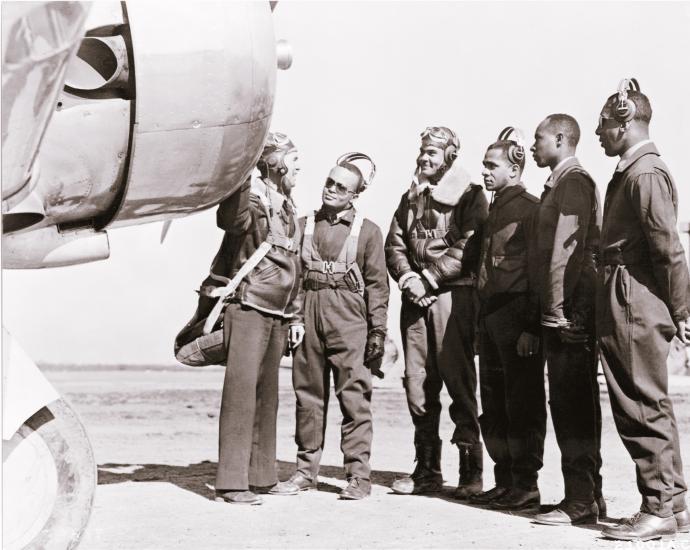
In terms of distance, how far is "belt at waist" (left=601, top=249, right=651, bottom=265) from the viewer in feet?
18.1

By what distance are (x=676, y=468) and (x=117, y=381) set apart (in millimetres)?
15388

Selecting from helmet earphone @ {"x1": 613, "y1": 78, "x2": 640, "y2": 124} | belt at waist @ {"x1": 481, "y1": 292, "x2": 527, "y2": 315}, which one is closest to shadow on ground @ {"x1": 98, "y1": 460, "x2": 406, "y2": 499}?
belt at waist @ {"x1": 481, "y1": 292, "x2": 527, "y2": 315}

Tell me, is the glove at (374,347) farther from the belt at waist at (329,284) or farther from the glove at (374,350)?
the belt at waist at (329,284)

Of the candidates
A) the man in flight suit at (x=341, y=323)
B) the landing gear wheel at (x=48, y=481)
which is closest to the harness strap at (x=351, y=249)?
the man in flight suit at (x=341, y=323)

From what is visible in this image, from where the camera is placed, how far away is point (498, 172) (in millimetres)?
6840

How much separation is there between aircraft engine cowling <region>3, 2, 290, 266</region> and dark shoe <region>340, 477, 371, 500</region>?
264 centimetres

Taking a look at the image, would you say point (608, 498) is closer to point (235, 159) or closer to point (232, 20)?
point (235, 159)

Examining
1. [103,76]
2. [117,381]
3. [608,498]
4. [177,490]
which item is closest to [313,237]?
[177,490]

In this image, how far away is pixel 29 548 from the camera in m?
4.18

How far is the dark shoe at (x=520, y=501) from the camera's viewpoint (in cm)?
639

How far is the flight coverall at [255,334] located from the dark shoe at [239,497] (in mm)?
31

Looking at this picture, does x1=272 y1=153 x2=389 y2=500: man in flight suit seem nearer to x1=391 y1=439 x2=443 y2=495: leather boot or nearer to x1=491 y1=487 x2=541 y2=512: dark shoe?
x1=391 y1=439 x2=443 y2=495: leather boot

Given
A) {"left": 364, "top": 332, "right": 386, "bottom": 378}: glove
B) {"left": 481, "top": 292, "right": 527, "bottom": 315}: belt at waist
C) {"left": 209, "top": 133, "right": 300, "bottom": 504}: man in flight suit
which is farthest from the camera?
{"left": 364, "top": 332, "right": 386, "bottom": 378}: glove

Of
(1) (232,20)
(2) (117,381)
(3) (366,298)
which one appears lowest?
(2) (117,381)
